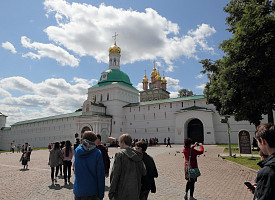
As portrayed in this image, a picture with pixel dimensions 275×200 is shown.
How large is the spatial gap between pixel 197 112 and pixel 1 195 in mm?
32839

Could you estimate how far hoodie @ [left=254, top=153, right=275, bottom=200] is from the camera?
205 centimetres

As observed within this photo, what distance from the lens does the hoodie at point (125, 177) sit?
345cm

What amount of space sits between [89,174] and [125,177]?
692 mm

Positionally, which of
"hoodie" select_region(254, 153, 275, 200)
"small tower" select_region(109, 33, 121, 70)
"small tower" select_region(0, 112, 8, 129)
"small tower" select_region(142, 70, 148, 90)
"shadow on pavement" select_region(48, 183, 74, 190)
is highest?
"small tower" select_region(109, 33, 121, 70)

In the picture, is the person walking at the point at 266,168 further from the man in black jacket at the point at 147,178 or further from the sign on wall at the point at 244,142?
the sign on wall at the point at 244,142

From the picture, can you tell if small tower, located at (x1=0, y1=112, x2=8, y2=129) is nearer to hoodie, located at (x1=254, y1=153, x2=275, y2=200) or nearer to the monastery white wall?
the monastery white wall

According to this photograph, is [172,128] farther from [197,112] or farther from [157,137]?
[197,112]

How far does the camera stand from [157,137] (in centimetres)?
4119

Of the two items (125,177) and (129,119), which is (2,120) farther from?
(125,177)

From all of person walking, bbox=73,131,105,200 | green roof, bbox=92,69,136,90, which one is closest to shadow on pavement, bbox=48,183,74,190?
person walking, bbox=73,131,105,200

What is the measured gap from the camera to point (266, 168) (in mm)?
2154

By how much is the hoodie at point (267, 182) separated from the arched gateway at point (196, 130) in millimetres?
36105

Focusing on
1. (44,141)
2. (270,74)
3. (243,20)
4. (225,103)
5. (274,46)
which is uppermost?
(243,20)

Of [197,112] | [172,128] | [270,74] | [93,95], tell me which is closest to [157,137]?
[172,128]
